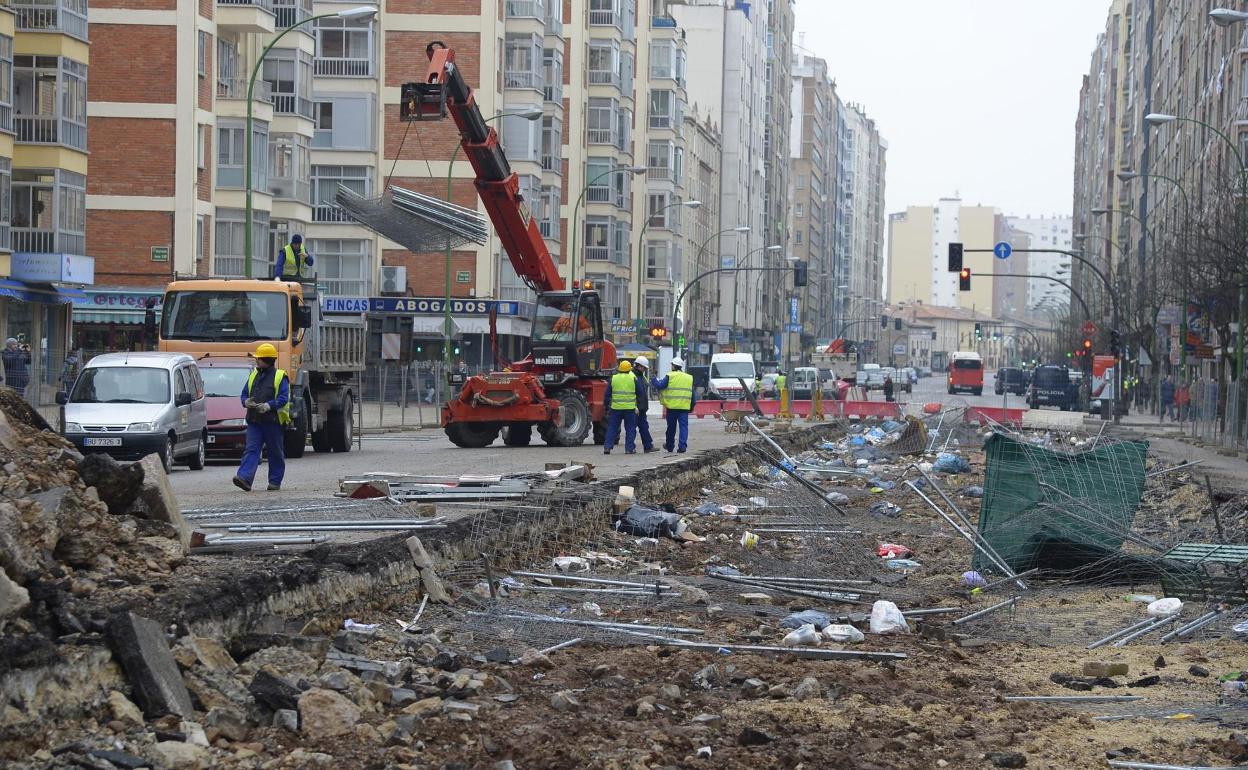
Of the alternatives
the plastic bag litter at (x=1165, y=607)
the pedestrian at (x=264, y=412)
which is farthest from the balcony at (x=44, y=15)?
the plastic bag litter at (x=1165, y=607)

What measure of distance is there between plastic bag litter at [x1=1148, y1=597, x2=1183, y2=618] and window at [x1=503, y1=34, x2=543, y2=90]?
5490 centimetres

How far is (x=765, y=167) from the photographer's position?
136m

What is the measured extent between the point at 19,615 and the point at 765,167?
428 ft

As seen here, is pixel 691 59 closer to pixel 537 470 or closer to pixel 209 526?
pixel 537 470

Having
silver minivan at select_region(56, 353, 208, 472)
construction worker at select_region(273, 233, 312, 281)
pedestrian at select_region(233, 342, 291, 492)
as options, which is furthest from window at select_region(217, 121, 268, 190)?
pedestrian at select_region(233, 342, 291, 492)

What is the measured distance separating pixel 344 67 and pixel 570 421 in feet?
111

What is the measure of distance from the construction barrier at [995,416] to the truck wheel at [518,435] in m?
13.1

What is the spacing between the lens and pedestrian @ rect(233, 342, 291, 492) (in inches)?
697

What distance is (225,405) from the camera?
25.7 metres

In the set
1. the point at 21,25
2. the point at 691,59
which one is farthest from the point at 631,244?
the point at 21,25

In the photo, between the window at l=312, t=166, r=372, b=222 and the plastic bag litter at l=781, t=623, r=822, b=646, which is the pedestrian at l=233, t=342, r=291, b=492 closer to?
the plastic bag litter at l=781, t=623, r=822, b=646

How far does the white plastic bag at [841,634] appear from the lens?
10617 mm

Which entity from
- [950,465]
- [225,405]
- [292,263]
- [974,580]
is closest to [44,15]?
[292,263]

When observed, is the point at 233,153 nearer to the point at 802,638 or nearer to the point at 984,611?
the point at 984,611
